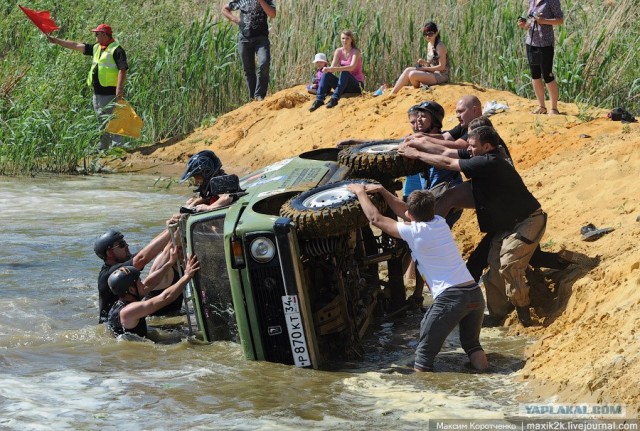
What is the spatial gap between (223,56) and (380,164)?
12.1m

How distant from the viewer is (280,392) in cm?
764

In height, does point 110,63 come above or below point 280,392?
above

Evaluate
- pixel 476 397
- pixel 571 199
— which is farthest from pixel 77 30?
pixel 476 397

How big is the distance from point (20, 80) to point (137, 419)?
13801 mm

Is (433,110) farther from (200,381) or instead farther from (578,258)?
(200,381)

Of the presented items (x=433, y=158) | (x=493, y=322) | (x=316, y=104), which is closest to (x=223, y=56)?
(x=316, y=104)

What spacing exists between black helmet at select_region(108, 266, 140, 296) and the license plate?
6.00ft

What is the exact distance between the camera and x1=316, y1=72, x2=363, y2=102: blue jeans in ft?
59.8

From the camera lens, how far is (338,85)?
18344 millimetres

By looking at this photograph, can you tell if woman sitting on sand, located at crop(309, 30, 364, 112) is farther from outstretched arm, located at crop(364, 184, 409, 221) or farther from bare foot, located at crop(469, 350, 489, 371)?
bare foot, located at crop(469, 350, 489, 371)

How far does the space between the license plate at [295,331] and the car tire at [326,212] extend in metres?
0.46

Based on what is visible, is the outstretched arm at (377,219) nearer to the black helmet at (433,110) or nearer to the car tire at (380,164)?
the car tire at (380,164)

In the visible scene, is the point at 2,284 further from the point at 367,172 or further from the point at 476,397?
the point at 476,397

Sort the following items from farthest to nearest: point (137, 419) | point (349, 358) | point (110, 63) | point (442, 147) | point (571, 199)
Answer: point (110, 63) → point (571, 199) → point (442, 147) → point (349, 358) → point (137, 419)
